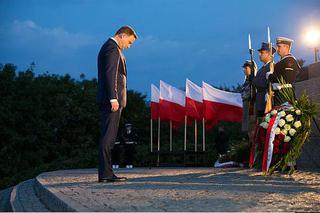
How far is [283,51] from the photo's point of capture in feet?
26.0

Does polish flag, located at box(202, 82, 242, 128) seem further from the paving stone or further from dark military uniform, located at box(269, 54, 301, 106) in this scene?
the paving stone

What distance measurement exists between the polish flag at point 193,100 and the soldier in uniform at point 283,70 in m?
6.01

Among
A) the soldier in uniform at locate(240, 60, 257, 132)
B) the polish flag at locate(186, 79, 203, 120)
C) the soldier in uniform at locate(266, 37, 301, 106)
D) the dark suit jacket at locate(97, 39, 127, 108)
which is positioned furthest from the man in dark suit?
the polish flag at locate(186, 79, 203, 120)

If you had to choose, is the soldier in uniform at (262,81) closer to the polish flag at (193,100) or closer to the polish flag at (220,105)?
the polish flag at (220,105)

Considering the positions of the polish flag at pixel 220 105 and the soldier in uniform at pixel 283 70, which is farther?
the polish flag at pixel 220 105

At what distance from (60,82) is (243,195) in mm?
21853

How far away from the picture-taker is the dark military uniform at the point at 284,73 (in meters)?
7.68

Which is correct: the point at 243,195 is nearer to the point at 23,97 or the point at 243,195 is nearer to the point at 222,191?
the point at 222,191

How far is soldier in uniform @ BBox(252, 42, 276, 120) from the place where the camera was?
8.52 m

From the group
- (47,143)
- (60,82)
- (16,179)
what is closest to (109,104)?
(16,179)

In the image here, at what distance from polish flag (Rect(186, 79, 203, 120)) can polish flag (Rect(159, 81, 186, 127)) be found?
1.94ft

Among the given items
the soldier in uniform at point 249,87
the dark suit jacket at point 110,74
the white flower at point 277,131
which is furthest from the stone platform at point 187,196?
the soldier in uniform at point 249,87

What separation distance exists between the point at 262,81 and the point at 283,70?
2.93 feet

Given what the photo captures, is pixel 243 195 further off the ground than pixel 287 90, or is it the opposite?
pixel 287 90
